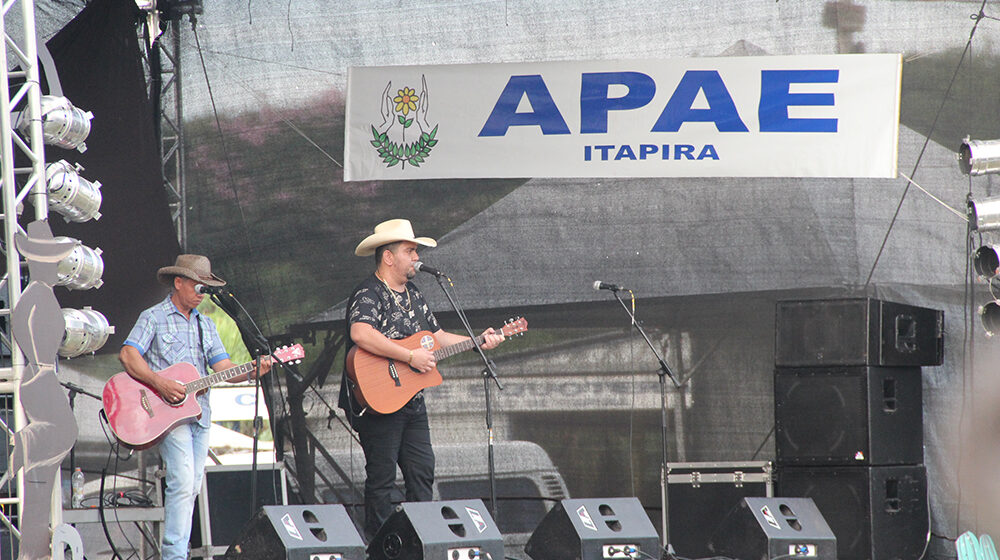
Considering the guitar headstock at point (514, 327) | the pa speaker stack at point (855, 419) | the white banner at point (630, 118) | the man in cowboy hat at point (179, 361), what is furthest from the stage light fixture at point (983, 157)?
the man in cowboy hat at point (179, 361)

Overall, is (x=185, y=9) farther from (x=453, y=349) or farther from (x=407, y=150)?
(x=453, y=349)

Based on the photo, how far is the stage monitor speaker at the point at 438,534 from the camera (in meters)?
4.08

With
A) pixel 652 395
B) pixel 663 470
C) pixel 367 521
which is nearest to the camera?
pixel 367 521

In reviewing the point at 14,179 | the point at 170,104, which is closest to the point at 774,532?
the point at 14,179

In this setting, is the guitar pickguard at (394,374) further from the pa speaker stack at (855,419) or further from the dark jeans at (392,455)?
the pa speaker stack at (855,419)

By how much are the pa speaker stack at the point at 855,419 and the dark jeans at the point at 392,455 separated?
1617 mm

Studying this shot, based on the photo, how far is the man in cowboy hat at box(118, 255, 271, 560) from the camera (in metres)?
4.83

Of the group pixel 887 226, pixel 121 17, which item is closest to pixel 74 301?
pixel 121 17

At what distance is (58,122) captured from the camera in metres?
4.30

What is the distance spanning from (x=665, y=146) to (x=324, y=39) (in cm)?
189

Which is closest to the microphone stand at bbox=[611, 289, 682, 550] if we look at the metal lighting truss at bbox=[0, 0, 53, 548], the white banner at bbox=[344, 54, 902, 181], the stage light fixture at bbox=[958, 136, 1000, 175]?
the white banner at bbox=[344, 54, 902, 181]

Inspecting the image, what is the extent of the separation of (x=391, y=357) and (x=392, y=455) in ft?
1.41

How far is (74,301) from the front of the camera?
5.81 metres

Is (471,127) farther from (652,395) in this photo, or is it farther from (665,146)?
(652,395)
